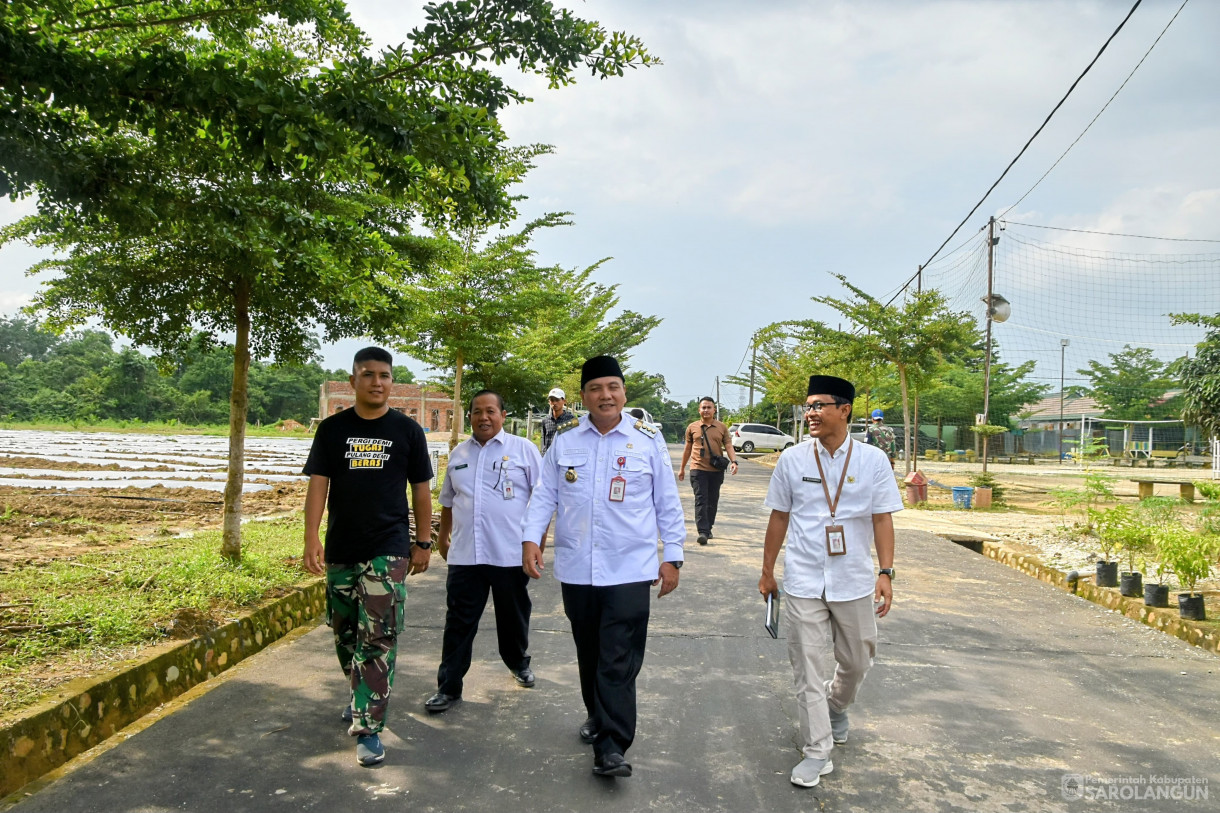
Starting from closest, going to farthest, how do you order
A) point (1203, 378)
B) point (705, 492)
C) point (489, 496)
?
point (489, 496) < point (705, 492) < point (1203, 378)

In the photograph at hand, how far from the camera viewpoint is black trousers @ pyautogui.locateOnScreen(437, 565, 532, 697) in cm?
473

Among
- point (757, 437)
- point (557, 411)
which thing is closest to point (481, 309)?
point (557, 411)

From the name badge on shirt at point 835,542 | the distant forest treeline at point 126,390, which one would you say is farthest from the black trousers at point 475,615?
the distant forest treeline at point 126,390

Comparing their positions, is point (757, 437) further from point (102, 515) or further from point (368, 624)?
point (368, 624)

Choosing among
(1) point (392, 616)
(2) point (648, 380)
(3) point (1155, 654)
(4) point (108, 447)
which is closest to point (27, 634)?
(1) point (392, 616)

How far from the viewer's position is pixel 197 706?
4.65 meters

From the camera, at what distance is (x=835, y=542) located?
3.97m

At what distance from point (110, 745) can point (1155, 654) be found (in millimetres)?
6652

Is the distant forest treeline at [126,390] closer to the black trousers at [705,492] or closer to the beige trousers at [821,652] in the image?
the black trousers at [705,492]

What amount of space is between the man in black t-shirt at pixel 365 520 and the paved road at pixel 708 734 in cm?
49

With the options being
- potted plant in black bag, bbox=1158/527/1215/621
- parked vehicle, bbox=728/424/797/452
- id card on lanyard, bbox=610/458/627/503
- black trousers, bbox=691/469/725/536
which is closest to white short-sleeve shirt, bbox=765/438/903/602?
id card on lanyard, bbox=610/458/627/503

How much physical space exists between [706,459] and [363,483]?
7.01m

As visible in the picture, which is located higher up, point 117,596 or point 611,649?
point 611,649

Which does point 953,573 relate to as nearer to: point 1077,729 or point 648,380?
point 1077,729
